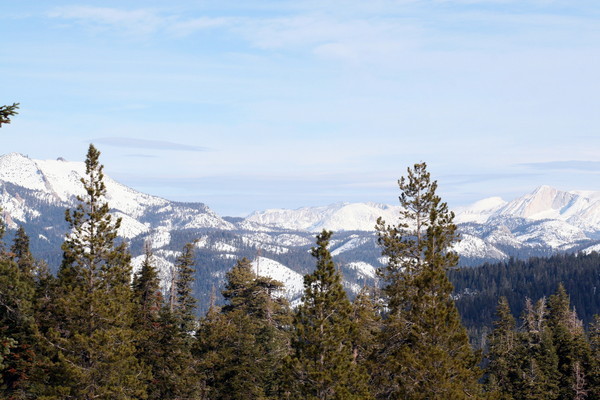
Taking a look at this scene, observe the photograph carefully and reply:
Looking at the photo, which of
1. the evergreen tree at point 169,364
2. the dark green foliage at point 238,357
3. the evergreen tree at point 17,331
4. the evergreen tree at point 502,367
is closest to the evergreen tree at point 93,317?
the evergreen tree at point 17,331

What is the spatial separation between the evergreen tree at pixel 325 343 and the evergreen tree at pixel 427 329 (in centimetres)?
196

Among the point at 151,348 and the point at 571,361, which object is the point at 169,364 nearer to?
the point at 151,348

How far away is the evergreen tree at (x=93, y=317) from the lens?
1508 inches

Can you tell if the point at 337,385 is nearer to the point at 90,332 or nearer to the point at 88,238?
the point at 90,332

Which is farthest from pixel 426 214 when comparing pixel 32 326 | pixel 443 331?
pixel 32 326

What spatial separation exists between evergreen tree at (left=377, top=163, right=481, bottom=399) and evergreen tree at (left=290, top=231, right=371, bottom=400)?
1.96 metres

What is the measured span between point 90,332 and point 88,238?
589 centimetres

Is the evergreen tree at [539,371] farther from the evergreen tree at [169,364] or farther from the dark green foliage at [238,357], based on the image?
the evergreen tree at [169,364]

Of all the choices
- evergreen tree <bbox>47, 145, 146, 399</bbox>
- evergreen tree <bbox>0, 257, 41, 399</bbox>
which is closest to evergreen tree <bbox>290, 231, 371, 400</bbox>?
evergreen tree <bbox>47, 145, 146, 399</bbox>

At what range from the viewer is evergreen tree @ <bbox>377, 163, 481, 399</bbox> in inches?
1347

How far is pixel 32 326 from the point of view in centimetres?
3897

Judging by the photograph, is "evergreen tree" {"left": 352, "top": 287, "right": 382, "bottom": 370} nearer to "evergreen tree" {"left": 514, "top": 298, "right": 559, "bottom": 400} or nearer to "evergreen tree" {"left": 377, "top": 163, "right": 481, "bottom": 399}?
"evergreen tree" {"left": 377, "top": 163, "right": 481, "bottom": 399}

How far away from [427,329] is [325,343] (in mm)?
5589

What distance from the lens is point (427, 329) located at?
35.3m
